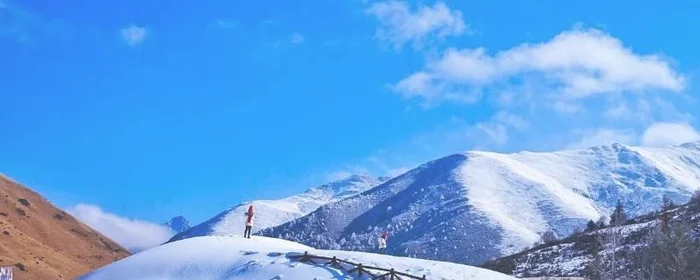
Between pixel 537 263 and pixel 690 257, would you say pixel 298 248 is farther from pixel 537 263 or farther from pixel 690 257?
pixel 537 263

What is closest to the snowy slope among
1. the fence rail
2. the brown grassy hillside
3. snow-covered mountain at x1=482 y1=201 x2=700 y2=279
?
the fence rail

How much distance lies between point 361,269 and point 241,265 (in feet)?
24.3

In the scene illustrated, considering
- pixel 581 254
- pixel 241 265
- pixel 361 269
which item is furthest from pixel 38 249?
pixel 361 269

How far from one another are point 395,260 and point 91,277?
1895 centimetres

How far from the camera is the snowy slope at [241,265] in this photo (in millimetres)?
47562

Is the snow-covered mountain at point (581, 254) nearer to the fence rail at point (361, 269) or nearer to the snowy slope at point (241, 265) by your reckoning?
the snowy slope at point (241, 265)

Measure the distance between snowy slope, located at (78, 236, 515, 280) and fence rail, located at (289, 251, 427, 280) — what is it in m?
0.52

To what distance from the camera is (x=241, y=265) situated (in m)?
49.0

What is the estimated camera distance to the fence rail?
46.4 m

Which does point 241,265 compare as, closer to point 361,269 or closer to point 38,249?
point 361,269

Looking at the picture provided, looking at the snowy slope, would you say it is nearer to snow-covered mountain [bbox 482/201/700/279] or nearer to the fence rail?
the fence rail


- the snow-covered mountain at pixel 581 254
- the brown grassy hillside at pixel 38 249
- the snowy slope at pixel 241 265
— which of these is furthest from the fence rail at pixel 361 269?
the brown grassy hillside at pixel 38 249

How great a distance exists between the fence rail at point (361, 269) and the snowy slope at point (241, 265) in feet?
1.71

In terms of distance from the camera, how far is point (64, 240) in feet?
618
